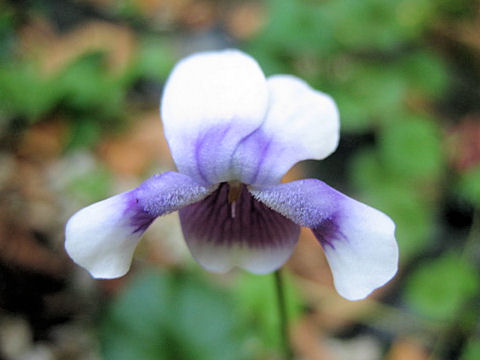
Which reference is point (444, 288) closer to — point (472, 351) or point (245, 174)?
point (472, 351)

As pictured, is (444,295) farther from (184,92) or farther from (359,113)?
(184,92)

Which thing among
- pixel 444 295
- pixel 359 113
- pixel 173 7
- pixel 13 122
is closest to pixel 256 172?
pixel 444 295

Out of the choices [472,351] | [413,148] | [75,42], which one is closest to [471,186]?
[413,148]

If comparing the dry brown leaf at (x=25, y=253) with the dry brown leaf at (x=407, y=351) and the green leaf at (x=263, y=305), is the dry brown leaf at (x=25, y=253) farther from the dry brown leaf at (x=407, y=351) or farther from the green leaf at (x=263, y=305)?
the dry brown leaf at (x=407, y=351)

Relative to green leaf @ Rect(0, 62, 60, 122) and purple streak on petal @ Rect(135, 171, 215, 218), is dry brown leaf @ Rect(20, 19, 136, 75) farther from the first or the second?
purple streak on petal @ Rect(135, 171, 215, 218)

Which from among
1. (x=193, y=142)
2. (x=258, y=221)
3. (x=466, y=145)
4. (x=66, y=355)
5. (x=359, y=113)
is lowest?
(x=66, y=355)

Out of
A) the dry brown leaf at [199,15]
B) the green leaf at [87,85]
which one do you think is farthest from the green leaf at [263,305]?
the dry brown leaf at [199,15]

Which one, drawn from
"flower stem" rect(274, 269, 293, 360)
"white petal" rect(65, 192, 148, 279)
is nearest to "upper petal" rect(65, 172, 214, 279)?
"white petal" rect(65, 192, 148, 279)
